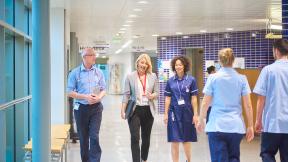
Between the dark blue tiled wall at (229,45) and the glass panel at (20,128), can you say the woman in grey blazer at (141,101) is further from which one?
the dark blue tiled wall at (229,45)

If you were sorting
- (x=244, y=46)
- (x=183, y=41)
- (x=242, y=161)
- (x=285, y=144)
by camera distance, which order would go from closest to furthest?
(x=285, y=144), (x=242, y=161), (x=244, y=46), (x=183, y=41)

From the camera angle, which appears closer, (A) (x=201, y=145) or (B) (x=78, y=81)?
(B) (x=78, y=81)

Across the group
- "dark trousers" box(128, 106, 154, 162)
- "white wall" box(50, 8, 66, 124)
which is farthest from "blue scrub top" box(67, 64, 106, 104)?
"white wall" box(50, 8, 66, 124)

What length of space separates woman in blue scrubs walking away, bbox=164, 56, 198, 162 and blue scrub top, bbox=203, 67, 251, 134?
1383 millimetres

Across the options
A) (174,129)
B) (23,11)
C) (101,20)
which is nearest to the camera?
(174,129)

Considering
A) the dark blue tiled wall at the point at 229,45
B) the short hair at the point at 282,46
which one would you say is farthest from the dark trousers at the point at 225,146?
the dark blue tiled wall at the point at 229,45

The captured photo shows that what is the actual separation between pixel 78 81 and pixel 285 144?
2933mm

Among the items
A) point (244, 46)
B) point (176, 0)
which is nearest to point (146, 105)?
point (176, 0)

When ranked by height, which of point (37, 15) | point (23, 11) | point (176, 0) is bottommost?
point (37, 15)

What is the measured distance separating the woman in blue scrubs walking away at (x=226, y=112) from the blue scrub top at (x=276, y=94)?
0.22 metres

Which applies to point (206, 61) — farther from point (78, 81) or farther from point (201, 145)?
point (78, 81)

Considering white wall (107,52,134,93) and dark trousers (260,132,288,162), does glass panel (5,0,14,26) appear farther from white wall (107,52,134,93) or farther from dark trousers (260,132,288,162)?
white wall (107,52,134,93)

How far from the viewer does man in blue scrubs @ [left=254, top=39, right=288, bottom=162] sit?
15.7ft

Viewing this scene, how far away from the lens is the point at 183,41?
18578 millimetres
